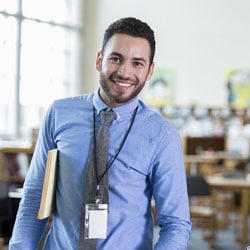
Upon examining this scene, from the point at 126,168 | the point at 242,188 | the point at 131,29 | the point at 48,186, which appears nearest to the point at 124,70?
the point at 131,29

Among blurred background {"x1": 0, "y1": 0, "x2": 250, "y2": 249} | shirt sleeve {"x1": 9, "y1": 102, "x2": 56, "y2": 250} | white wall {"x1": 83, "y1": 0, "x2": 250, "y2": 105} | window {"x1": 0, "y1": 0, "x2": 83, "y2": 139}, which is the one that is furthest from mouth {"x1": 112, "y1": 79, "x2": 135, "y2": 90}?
white wall {"x1": 83, "y1": 0, "x2": 250, "y2": 105}

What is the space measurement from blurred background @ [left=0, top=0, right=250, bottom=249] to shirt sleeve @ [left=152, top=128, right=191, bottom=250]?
9.82m

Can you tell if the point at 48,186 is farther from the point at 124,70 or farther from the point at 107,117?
the point at 124,70

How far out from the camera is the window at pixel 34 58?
11680 mm

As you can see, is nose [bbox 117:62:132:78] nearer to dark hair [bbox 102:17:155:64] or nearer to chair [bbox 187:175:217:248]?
dark hair [bbox 102:17:155:64]

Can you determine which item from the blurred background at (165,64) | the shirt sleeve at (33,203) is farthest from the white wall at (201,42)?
the shirt sleeve at (33,203)

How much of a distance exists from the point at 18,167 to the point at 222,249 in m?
2.76

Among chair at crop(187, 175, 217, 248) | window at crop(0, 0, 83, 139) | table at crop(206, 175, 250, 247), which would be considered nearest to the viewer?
chair at crop(187, 175, 217, 248)

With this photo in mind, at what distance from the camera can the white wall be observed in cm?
1296

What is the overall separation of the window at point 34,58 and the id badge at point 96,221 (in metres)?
10.0

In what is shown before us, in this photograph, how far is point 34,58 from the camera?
40.4ft

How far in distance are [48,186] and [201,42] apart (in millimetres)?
11837

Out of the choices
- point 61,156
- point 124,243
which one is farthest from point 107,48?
point 124,243

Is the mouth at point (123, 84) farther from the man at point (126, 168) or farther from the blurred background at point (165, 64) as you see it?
the blurred background at point (165, 64)
